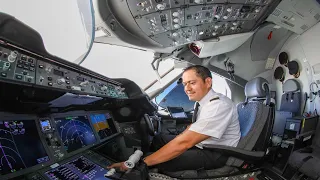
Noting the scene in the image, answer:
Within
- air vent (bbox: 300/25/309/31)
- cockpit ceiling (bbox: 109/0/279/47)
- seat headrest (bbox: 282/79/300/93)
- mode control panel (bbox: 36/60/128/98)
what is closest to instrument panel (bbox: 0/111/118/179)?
mode control panel (bbox: 36/60/128/98)

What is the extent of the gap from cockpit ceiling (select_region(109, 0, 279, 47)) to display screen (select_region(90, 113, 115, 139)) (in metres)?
1.35

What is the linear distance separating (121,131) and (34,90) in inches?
50.6

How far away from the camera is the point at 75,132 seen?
56.6 inches

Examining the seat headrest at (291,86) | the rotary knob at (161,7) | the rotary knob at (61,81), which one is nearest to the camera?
the rotary knob at (61,81)

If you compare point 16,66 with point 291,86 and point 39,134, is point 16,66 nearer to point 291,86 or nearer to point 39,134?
point 39,134

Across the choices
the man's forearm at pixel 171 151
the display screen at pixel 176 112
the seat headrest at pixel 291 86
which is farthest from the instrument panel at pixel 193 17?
the man's forearm at pixel 171 151

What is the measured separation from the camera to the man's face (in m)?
1.49

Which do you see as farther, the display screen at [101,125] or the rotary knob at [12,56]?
the display screen at [101,125]

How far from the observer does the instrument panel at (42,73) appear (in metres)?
0.85

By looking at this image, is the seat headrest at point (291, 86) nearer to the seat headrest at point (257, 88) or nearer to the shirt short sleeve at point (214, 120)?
the seat headrest at point (257, 88)

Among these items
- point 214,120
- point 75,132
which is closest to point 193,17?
point 214,120

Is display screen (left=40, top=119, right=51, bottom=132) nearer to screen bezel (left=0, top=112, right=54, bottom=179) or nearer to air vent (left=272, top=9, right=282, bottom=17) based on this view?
screen bezel (left=0, top=112, right=54, bottom=179)

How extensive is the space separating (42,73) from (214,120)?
1050 millimetres

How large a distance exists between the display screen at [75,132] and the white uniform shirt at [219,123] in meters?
0.82
